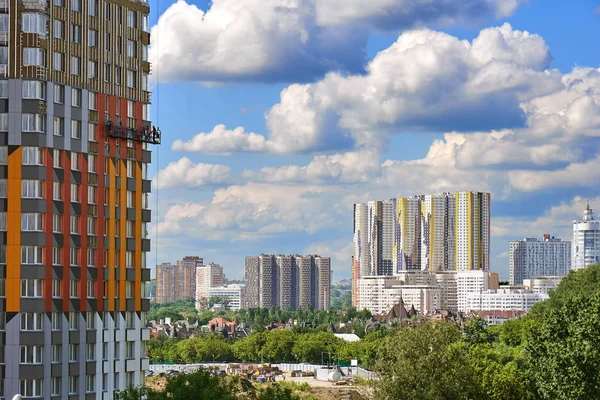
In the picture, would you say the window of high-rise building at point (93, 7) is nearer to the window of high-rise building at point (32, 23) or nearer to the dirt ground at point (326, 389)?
the window of high-rise building at point (32, 23)

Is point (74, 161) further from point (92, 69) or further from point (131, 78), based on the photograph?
point (131, 78)

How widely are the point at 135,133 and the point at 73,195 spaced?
524cm

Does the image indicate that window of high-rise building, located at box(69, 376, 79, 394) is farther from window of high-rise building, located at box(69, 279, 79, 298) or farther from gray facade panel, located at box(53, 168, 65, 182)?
gray facade panel, located at box(53, 168, 65, 182)

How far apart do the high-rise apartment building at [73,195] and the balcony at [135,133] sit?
0.19ft

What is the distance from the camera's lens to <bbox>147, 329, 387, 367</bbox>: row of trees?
142m

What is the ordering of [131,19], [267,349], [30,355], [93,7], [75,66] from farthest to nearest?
[267,349] → [131,19] → [93,7] → [75,66] → [30,355]

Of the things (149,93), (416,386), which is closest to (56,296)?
(149,93)

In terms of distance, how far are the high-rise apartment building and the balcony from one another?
0.06m

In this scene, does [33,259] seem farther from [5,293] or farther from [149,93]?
[149,93]

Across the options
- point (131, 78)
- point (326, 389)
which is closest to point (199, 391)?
point (131, 78)

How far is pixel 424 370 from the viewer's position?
165ft

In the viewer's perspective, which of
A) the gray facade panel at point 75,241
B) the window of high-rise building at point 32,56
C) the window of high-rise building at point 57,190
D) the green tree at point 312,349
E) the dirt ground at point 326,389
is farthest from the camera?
the green tree at point 312,349

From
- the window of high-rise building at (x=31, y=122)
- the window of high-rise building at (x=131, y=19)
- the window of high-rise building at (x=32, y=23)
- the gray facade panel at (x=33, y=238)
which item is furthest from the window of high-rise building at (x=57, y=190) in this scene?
the window of high-rise building at (x=131, y=19)

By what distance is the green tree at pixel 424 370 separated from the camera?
49906 millimetres
